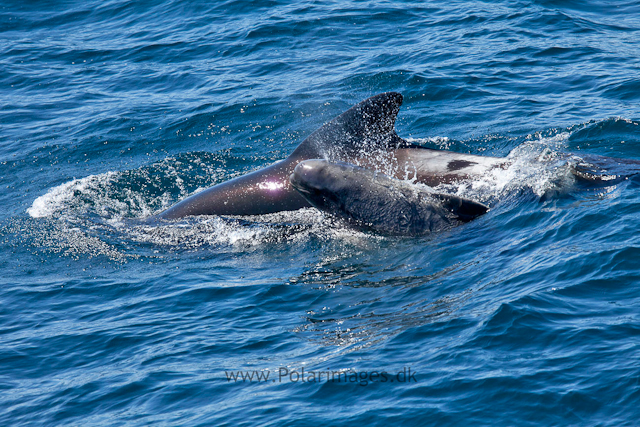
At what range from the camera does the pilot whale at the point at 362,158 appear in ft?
38.2

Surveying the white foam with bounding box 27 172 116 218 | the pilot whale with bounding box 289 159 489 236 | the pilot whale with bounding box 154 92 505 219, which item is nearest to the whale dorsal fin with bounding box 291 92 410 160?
the pilot whale with bounding box 154 92 505 219

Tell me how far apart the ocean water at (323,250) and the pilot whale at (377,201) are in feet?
0.92

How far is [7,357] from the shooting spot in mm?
8898

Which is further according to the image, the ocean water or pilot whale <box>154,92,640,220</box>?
pilot whale <box>154,92,640,220</box>

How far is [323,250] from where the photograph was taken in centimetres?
1095

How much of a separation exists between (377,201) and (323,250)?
3.86 feet

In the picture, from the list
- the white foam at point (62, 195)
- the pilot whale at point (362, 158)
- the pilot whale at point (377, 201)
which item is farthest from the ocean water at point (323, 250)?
the pilot whale at point (362, 158)

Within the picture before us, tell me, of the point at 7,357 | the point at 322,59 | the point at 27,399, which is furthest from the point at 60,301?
the point at 322,59

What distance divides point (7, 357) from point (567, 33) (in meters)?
17.6

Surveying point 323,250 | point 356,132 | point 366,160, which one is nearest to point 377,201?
point 323,250

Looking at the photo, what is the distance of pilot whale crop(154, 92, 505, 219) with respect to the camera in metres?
11.6

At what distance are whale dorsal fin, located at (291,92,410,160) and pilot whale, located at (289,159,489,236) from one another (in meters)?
1.01

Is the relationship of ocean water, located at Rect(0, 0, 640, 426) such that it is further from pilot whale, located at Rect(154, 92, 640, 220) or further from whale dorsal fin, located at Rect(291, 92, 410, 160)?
whale dorsal fin, located at Rect(291, 92, 410, 160)

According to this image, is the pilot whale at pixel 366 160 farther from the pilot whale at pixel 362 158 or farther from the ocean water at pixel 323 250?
the ocean water at pixel 323 250
